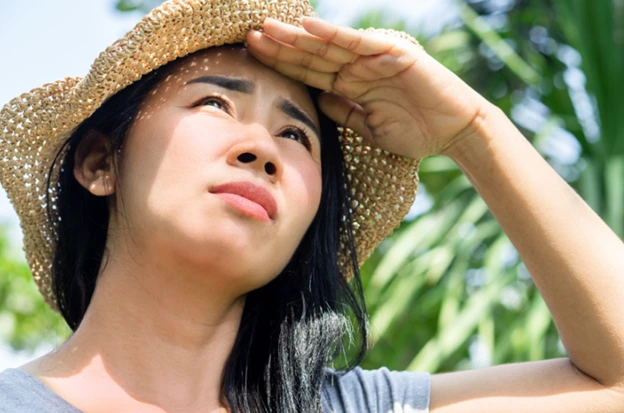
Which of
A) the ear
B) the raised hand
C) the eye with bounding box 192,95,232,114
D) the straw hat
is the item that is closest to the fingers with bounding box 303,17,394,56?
the raised hand

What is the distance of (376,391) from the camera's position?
175 centimetres

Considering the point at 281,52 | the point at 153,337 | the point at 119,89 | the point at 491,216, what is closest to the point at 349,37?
the point at 281,52

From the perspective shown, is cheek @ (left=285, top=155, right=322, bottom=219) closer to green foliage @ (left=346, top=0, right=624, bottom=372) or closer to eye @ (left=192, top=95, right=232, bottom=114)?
eye @ (left=192, top=95, right=232, bottom=114)

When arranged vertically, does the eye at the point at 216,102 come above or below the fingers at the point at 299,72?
below

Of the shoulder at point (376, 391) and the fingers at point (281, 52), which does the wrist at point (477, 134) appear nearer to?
the fingers at point (281, 52)

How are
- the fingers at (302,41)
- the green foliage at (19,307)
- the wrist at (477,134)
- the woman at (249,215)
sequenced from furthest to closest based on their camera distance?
the green foliage at (19,307) < the wrist at (477,134) < the fingers at (302,41) < the woman at (249,215)

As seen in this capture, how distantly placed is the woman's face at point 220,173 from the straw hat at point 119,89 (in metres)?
0.08

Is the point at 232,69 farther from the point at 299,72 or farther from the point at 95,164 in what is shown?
the point at 95,164

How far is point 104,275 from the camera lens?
1.67m

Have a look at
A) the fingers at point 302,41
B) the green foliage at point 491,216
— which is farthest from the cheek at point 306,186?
the green foliage at point 491,216

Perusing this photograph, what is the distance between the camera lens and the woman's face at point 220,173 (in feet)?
4.91

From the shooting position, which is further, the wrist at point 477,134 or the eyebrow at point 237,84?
the wrist at point 477,134

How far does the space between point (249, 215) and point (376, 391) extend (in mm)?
520

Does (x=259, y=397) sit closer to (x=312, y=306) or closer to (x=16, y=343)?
(x=312, y=306)
